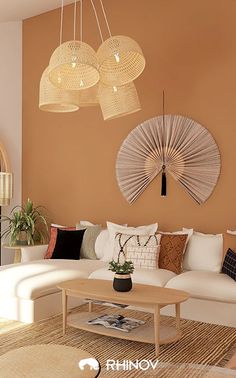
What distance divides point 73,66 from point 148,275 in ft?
6.95

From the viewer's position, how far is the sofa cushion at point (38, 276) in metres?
4.21

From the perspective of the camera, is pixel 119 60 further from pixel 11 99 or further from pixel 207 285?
pixel 11 99

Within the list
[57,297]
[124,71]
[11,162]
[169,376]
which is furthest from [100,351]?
[11,162]

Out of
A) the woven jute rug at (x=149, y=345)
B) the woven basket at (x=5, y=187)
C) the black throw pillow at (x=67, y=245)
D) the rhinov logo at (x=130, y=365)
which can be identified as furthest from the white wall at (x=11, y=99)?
the rhinov logo at (x=130, y=365)

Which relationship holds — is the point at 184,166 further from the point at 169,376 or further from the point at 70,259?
the point at 169,376

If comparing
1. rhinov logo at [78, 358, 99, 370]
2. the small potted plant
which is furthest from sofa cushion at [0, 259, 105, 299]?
rhinov logo at [78, 358, 99, 370]

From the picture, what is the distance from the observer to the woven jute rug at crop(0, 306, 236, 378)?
10.5 feet

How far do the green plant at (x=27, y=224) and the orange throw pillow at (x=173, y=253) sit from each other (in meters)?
2.03

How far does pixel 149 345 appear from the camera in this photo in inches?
144

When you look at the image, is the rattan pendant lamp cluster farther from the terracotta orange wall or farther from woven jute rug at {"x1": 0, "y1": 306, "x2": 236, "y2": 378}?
woven jute rug at {"x1": 0, "y1": 306, "x2": 236, "y2": 378}

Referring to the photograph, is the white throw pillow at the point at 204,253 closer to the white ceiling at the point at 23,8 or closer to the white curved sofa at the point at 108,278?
the white curved sofa at the point at 108,278

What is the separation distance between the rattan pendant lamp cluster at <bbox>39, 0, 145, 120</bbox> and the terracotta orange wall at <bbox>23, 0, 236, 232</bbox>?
1.50m

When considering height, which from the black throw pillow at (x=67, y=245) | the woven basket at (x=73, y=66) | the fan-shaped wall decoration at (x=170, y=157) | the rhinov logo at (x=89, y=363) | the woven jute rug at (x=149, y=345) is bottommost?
the woven jute rug at (x=149, y=345)

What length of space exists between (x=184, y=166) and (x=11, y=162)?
268 cm
